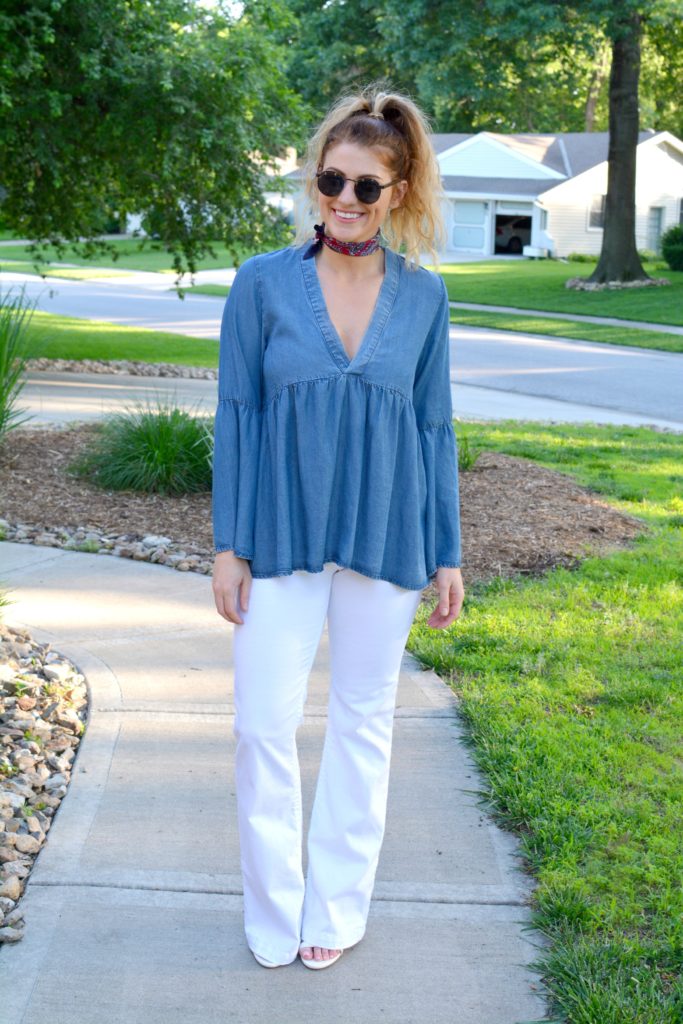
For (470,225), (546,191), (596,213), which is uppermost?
(546,191)

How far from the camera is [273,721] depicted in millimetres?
2678

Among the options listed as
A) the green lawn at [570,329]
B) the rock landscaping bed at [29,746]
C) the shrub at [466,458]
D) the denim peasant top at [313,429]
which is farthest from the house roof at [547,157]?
the denim peasant top at [313,429]

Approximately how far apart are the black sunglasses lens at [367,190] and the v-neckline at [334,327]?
174 millimetres

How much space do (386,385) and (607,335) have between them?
19.2m

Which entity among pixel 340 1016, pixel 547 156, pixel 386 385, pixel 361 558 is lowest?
pixel 340 1016

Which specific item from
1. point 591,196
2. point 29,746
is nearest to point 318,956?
point 29,746

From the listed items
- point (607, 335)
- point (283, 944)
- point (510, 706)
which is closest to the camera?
point (283, 944)

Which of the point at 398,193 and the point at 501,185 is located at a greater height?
the point at 501,185

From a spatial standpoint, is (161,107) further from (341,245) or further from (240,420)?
(240,420)

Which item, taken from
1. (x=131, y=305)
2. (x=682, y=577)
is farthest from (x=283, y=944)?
(x=131, y=305)

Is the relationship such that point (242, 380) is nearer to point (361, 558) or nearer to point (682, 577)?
point (361, 558)

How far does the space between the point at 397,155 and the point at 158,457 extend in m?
4.75

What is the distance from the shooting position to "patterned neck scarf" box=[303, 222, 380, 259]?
8.87 feet

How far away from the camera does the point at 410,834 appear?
11.6 ft
